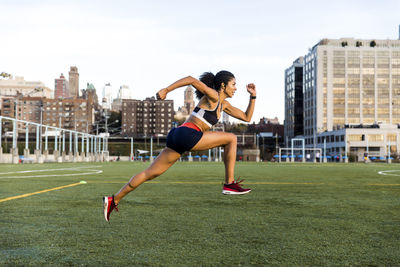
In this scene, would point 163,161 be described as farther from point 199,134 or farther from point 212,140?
point 212,140

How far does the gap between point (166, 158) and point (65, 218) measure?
1500 millimetres

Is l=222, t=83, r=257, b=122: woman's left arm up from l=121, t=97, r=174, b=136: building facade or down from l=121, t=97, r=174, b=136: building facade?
down

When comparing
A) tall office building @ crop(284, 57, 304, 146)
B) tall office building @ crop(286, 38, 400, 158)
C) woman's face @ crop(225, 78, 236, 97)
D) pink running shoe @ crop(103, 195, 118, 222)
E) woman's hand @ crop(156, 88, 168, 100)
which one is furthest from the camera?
tall office building @ crop(284, 57, 304, 146)

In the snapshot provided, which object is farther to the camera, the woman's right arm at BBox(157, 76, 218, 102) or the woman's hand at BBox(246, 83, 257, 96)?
the woman's hand at BBox(246, 83, 257, 96)

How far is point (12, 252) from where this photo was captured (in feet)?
11.9

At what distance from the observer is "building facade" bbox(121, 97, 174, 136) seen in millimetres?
189375

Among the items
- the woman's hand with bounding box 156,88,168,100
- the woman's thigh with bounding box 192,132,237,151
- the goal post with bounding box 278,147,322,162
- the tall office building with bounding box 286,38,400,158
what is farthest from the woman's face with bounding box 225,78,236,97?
the tall office building with bounding box 286,38,400,158

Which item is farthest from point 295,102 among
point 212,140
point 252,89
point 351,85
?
point 212,140

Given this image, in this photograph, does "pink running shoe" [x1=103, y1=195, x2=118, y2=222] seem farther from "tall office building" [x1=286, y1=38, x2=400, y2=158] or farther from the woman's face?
"tall office building" [x1=286, y1=38, x2=400, y2=158]

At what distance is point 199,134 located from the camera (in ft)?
16.9

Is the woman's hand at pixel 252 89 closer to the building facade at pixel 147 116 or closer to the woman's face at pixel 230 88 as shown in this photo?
the woman's face at pixel 230 88

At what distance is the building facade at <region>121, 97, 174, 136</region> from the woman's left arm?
18314cm

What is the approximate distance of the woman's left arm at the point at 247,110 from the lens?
5773 millimetres

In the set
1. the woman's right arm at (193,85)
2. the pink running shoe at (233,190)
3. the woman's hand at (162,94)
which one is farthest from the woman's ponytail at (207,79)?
the pink running shoe at (233,190)
